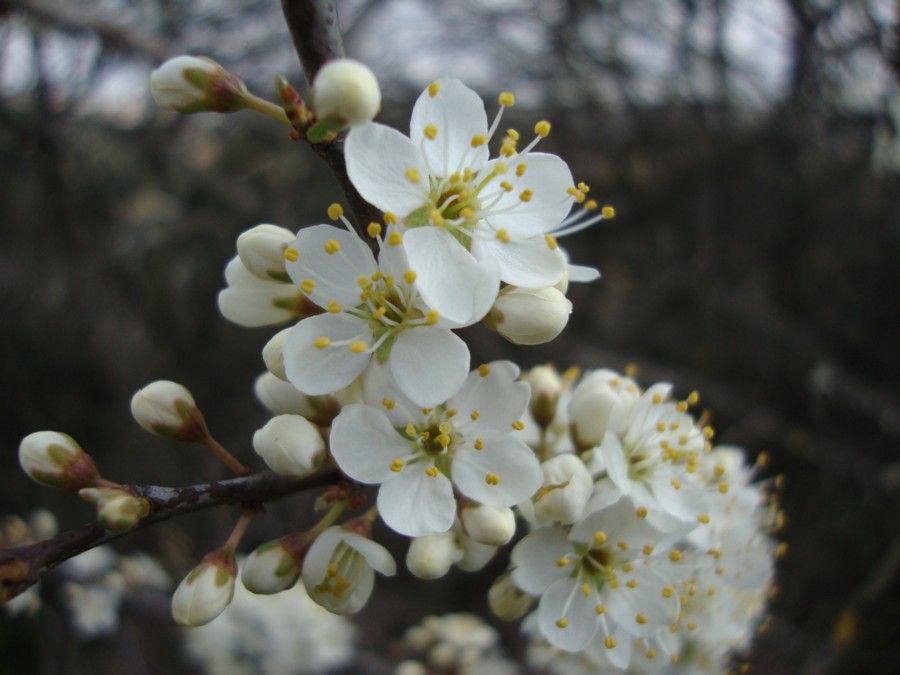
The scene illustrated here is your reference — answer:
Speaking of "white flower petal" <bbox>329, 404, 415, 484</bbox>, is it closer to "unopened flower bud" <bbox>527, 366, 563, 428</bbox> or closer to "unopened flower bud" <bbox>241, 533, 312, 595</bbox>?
"unopened flower bud" <bbox>241, 533, 312, 595</bbox>

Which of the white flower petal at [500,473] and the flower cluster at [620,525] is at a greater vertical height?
the white flower petal at [500,473]

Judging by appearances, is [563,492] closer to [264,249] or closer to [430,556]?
[430,556]

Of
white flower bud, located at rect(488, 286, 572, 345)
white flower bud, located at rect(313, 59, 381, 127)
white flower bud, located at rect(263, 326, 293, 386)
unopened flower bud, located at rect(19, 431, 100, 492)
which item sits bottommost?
unopened flower bud, located at rect(19, 431, 100, 492)

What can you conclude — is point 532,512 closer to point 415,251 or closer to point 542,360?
point 415,251

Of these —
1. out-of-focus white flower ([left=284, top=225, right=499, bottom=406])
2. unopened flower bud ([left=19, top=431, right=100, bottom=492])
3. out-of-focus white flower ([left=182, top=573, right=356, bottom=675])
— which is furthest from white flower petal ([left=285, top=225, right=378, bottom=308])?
out-of-focus white flower ([left=182, top=573, right=356, bottom=675])

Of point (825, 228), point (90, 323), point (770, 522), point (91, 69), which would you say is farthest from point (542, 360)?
point (91, 69)

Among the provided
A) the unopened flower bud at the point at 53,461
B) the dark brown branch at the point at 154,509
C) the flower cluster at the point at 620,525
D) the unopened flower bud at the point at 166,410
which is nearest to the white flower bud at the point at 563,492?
the flower cluster at the point at 620,525

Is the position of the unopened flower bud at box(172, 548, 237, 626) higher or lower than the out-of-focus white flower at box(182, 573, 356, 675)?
higher

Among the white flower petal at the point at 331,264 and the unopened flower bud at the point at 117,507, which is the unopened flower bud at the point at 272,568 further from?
the white flower petal at the point at 331,264
